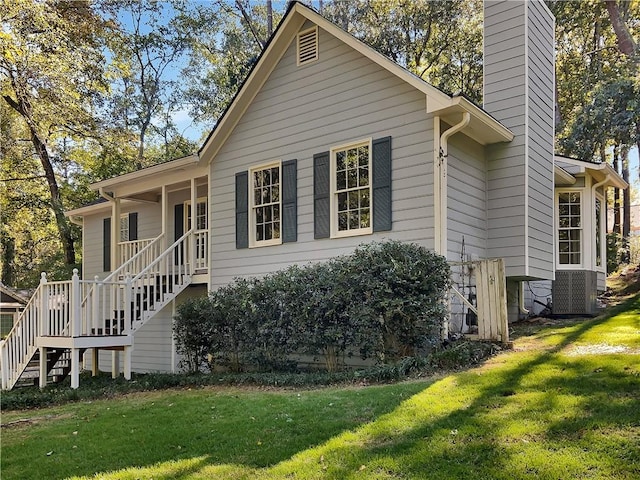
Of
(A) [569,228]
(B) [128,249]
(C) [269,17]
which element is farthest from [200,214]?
(C) [269,17]

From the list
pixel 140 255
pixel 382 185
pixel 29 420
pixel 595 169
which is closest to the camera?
pixel 29 420

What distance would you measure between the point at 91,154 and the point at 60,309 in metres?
13.8

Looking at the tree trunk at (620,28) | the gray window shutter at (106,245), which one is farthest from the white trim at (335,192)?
the tree trunk at (620,28)

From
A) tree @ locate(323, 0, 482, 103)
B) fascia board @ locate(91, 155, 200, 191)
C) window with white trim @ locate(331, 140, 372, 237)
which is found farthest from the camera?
tree @ locate(323, 0, 482, 103)

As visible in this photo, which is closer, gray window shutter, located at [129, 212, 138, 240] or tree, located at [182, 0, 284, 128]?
gray window shutter, located at [129, 212, 138, 240]

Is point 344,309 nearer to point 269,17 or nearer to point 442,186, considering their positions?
point 442,186

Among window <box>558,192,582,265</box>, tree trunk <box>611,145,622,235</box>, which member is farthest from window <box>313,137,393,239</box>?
tree trunk <box>611,145,622,235</box>

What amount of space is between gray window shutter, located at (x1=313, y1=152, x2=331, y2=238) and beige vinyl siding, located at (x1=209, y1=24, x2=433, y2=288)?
5.3 inches

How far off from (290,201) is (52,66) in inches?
284

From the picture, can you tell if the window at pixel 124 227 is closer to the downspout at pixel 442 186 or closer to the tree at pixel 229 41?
the tree at pixel 229 41

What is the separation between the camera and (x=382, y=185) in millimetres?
8773

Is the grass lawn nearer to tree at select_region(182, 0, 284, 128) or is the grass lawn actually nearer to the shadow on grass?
the shadow on grass

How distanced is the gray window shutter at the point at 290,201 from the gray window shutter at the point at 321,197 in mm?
485

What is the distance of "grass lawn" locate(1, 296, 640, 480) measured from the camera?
3.83 metres
